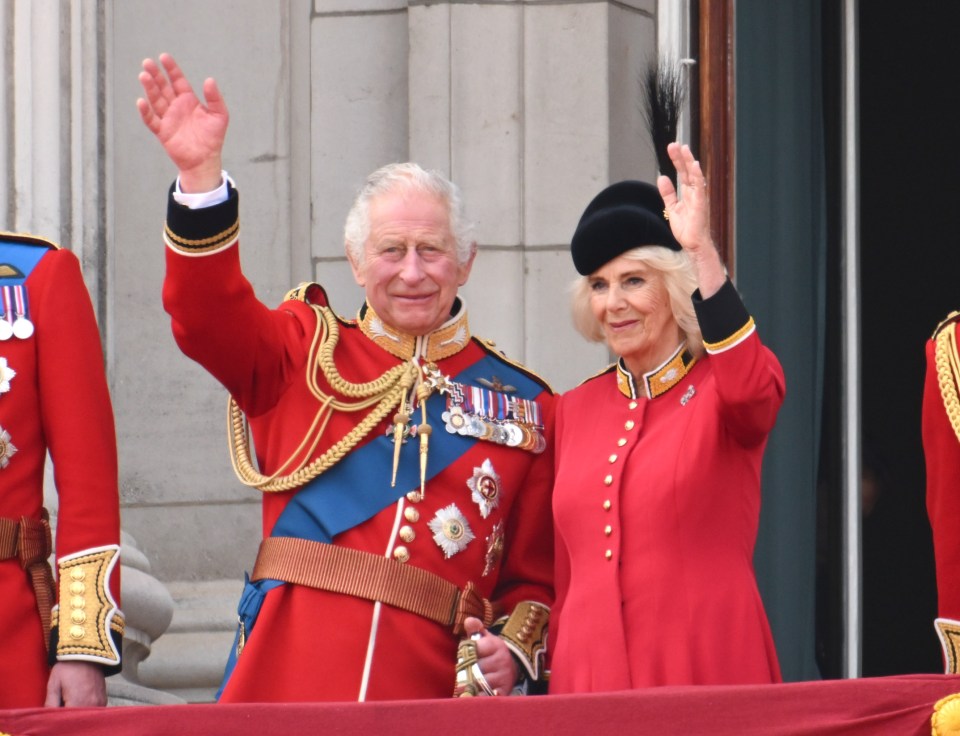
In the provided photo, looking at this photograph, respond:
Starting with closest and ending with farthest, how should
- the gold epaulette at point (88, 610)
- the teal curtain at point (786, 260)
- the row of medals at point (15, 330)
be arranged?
the gold epaulette at point (88, 610)
the row of medals at point (15, 330)
the teal curtain at point (786, 260)

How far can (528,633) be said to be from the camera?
A: 451 centimetres

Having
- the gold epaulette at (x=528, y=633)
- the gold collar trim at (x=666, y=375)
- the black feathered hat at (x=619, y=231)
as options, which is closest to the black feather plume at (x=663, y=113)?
the black feathered hat at (x=619, y=231)

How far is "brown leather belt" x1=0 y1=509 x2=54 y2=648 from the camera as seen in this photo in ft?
13.6

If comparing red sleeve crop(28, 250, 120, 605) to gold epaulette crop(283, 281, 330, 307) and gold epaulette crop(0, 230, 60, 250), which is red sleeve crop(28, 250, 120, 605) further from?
gold epaulette crop(283, 281, 330, 307)

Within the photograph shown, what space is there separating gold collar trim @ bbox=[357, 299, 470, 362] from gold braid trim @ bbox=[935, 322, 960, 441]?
0.93m

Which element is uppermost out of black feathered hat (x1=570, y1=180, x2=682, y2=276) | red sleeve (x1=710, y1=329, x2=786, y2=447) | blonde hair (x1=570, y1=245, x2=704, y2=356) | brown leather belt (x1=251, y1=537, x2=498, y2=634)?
black feathered hat (x1=570, y1=180, x2=682, y2=276)

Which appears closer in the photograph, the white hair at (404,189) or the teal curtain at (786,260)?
the white hair at (404,189)

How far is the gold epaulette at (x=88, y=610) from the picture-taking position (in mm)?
4109

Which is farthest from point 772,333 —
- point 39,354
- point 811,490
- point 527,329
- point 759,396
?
point 39,354

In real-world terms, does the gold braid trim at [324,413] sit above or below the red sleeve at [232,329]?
below

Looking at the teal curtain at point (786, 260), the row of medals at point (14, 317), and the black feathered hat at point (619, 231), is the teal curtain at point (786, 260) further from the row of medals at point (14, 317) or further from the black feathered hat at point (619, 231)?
the row of medals at point (14, 317)

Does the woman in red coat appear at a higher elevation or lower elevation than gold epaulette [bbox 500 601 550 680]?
higher

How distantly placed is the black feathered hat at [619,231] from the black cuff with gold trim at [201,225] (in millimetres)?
681

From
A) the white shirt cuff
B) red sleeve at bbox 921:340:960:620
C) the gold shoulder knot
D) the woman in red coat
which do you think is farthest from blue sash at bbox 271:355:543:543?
the gold shoulder knot
